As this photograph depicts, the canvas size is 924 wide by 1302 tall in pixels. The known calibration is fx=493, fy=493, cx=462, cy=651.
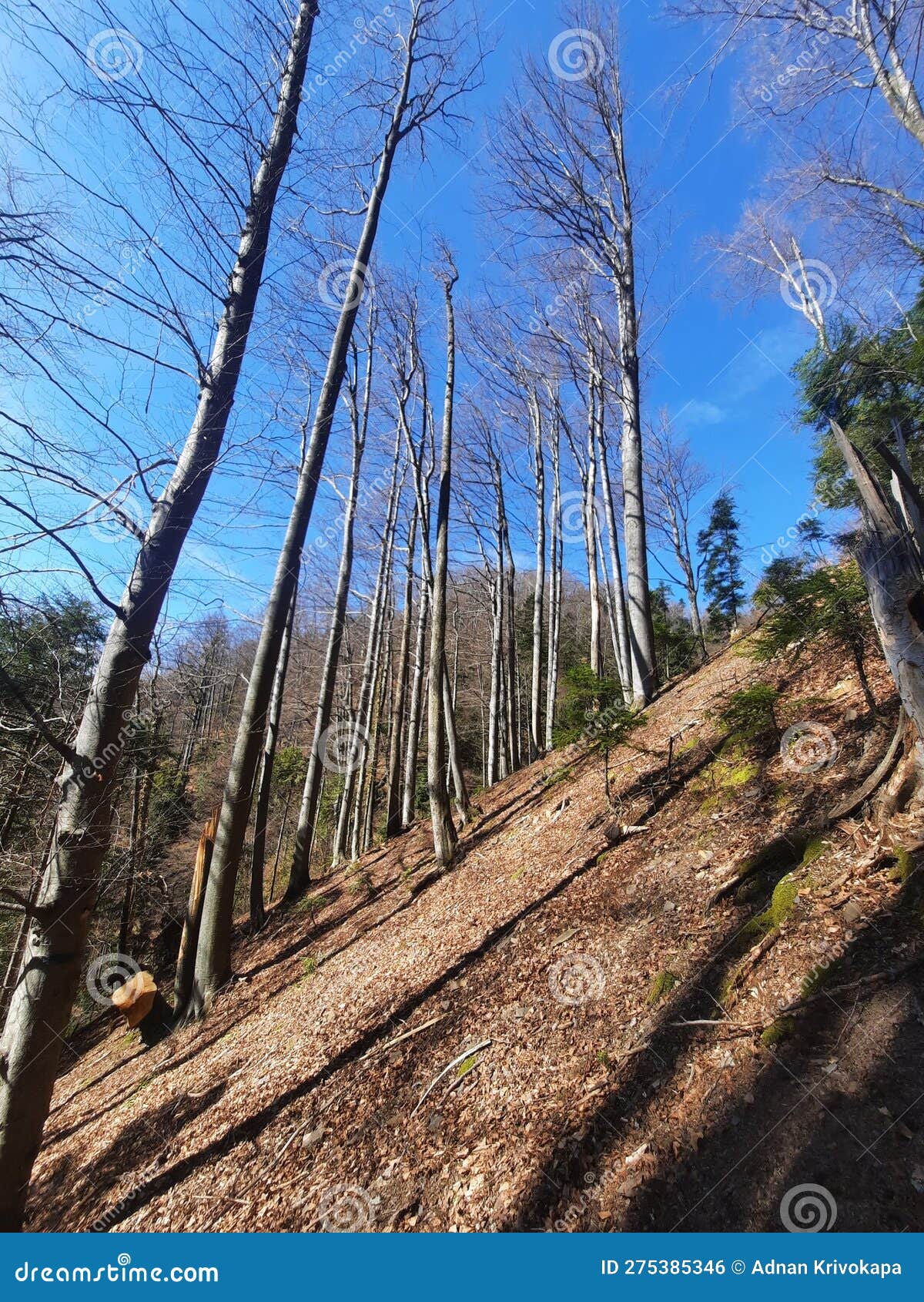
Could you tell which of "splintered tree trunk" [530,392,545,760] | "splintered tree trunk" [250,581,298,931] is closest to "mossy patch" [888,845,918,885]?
"splintered tree trunk" [250,581,298,931]

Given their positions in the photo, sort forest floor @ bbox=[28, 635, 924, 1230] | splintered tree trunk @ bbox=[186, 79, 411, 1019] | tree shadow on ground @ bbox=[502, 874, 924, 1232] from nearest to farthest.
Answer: tree shadow on ground @ bbox=[502, 874, 924, 1232] → forest floor @ bbox=[28, 635, 924, 1230] → splintered tree trunk @ bbox=[186, 79, 411, 1019]

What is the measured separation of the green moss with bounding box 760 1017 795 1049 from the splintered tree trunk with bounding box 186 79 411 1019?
5.17 meters

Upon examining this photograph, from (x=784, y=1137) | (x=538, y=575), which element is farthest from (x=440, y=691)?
(x=538, y=575)

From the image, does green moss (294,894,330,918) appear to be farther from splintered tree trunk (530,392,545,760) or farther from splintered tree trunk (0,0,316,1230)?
splintered tree trunk (530,392,545,760)

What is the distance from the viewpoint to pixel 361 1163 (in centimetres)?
289

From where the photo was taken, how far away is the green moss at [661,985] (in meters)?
2.99

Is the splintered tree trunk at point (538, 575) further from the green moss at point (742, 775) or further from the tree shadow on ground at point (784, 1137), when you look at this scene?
the tree shadow on ground at point (784, 1137)

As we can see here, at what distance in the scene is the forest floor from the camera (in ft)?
6.95

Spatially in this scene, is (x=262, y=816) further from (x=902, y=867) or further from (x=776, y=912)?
(x=902, y=867)

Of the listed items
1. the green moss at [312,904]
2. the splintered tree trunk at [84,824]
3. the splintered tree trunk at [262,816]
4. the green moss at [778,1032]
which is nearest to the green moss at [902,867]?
the green moss at [778,1032]

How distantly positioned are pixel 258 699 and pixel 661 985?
16.1ft

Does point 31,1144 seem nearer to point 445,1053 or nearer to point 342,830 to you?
point 445,1053

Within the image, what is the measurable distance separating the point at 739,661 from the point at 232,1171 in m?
Answer: 8.38

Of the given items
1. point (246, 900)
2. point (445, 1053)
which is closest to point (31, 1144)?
point (445, 1053)
